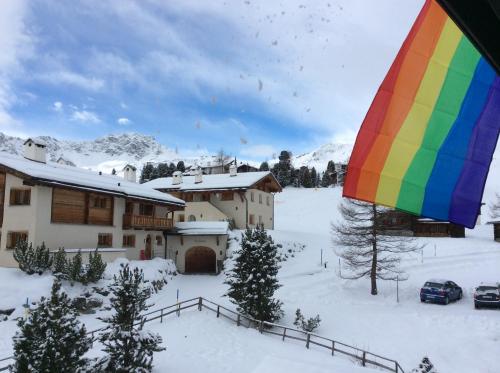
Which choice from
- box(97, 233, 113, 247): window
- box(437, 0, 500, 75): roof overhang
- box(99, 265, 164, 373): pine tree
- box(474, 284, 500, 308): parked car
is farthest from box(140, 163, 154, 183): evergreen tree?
box(437, 0, 500, 75): roof overhang

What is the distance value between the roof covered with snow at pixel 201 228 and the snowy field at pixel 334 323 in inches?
117

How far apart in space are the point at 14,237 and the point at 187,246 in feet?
46.5

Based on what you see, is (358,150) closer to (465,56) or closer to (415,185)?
(415,185)

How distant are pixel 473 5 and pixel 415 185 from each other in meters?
3.33

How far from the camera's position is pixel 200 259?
→ 1505 inches

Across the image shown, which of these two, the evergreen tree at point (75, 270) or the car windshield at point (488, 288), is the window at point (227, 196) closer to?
the evergreen tree at point (75, 270)

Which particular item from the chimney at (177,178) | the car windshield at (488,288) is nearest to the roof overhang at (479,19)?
the car windshield at (488,288)

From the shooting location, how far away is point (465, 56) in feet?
22.2

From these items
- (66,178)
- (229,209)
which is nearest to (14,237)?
(66,178)

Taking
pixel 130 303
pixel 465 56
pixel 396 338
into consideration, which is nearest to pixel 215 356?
pixel 130 303

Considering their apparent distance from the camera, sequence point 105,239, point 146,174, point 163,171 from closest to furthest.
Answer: point 105,239 → point 163,171 → point 146,174

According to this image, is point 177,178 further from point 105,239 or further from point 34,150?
point 34,150

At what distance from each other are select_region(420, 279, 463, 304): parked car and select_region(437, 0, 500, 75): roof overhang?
24874 millimetres

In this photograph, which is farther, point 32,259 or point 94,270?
point 94,270
